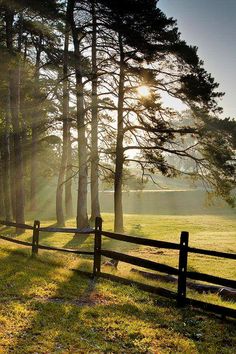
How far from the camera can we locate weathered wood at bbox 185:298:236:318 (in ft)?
24.0

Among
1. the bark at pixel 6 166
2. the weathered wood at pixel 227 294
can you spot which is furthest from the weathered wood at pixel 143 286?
the bark at pixel 6 166

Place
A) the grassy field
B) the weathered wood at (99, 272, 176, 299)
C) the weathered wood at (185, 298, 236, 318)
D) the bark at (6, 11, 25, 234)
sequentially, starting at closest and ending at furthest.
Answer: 1. the grassy field
2. the weathered wood at (185, 298, 236, 318)
3. the weathered wood at (99, 272, 176, 299)
4. the bark at (6, 11, 25, 234)

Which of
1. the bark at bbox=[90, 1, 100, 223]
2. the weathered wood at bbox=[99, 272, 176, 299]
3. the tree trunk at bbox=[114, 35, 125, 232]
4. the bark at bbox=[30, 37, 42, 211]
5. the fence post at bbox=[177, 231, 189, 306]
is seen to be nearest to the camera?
the fence post at bbox=[177, 231, 189, 306]

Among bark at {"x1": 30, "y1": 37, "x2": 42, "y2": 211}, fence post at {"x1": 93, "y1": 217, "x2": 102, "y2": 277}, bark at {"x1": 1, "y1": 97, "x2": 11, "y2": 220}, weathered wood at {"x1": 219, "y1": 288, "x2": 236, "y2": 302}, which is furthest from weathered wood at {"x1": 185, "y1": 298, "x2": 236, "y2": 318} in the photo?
bark at {"x1": 1, "y1": 97, "x2": 11, "y2": 220}

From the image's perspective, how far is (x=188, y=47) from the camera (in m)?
21.7

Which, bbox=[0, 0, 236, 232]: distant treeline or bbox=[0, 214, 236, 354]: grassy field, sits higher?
bbox=[0, 0, 236, 232]: distant treeline

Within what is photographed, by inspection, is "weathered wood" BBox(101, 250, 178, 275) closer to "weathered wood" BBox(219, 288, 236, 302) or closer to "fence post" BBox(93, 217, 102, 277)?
"fence post" BBox(93, 217, 102, 277)

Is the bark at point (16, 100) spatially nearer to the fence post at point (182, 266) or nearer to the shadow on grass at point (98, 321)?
the shadow on grass at point (98, 321)

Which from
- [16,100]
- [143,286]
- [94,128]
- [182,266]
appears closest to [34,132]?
[94,128]

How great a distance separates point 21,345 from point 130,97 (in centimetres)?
2051

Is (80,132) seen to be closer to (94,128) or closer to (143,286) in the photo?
(94,128)

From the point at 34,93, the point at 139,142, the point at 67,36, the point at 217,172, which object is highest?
the point at 67,36

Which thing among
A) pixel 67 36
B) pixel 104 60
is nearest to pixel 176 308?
pixel 104 60

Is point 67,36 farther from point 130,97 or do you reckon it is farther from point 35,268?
point 35,268
